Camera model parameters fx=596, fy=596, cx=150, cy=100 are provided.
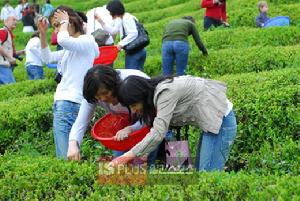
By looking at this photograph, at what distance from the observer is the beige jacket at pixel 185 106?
4.30 m

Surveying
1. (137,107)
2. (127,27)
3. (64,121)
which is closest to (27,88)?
(127,27)

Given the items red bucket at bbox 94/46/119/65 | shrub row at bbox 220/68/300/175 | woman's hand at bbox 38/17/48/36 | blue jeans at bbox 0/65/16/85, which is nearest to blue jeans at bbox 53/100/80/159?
woman's hand at bbox 38/17/48/36

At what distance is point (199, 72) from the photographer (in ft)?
35.3

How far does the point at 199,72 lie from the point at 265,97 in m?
3.97

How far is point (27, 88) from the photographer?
1117cm

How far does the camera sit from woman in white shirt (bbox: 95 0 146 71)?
29.0ft

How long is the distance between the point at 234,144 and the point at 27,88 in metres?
5.72

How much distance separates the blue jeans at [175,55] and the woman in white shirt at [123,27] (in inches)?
30.5

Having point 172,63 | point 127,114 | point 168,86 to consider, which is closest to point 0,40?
point 172,63

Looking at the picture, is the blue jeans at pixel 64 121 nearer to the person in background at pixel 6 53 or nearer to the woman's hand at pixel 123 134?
the woman's hand at pixel 123 134

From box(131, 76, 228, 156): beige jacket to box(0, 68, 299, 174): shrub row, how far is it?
1.36 meters

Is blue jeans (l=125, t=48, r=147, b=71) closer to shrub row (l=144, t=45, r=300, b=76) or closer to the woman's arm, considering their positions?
the woman's arm

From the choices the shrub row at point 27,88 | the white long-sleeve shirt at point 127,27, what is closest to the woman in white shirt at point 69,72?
the white long-sleeve shirt at point 127,27

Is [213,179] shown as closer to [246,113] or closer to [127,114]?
[127,114]
